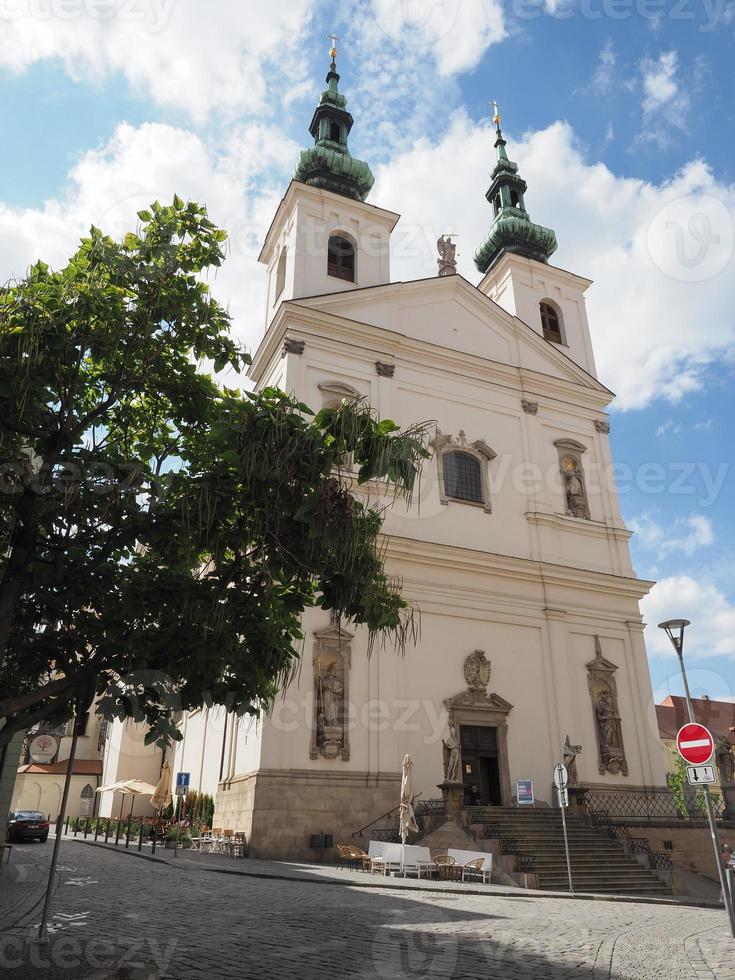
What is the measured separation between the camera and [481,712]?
21.8 m

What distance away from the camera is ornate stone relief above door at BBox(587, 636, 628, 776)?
74.8 ft

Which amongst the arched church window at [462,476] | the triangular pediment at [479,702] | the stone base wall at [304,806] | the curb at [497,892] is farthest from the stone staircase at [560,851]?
the arched church window at [462,476]

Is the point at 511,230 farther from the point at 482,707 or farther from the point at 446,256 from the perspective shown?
the point at 482,707

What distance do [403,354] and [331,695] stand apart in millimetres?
11699

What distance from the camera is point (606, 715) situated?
77.0ft

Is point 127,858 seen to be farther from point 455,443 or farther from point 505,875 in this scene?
point 455,443

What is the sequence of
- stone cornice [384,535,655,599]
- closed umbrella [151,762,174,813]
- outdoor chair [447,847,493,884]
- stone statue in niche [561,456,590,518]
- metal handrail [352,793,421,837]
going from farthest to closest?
1. stone statue in niche [561,456,590,518]
2. closed umbrella [151,762,174,813]
3. stone cornice [384,535,655,599]
4. metal handrail [352,793,421,837]
5. outdoor chair [447,847,493,884]

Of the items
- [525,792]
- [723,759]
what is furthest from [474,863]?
[723,759]

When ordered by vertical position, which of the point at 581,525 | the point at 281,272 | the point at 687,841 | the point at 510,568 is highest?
the point at 281,272

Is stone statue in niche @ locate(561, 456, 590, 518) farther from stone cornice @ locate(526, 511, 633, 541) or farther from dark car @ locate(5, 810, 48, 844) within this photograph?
dark car @ locate(5, 810, 48, 844)

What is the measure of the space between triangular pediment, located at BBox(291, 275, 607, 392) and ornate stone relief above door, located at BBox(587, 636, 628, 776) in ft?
34.2

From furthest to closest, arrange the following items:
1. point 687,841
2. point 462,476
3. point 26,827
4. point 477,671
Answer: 1. point 26,827
2. point 462,476
3. point 477,671
4. point 687,841

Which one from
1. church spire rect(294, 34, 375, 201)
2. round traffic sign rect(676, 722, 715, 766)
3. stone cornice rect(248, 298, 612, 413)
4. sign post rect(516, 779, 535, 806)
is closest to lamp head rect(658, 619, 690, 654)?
round traffic sign rect(676, 722, 715, 766)

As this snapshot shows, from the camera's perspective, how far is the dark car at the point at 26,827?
2655cm
